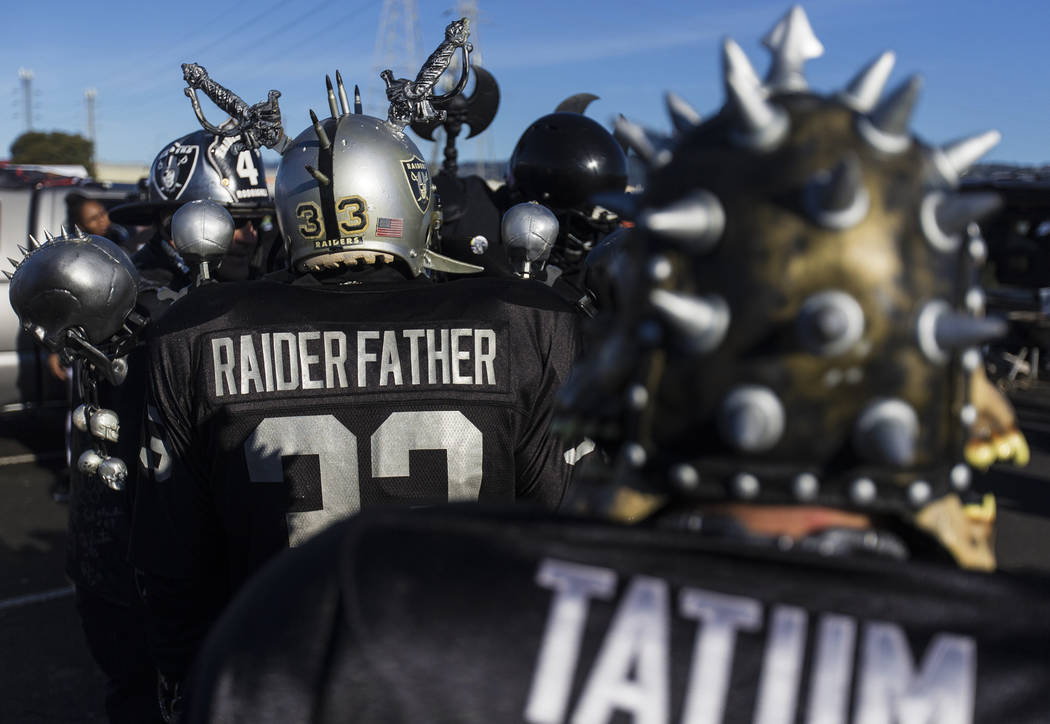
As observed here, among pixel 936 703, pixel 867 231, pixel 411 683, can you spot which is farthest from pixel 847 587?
pixel 411 683

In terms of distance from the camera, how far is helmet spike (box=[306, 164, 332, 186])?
2.79 m

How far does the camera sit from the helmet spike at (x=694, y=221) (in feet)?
3.75

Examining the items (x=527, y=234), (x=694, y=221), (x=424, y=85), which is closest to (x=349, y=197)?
(x=424, y=85)

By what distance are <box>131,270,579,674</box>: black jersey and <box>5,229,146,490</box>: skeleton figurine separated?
656 millimetres

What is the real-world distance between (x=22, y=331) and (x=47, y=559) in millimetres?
2805

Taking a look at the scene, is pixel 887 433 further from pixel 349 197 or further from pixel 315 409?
pixel 349 197

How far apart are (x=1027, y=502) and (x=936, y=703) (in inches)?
269

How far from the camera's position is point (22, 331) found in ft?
26.6

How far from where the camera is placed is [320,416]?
8.49 ft

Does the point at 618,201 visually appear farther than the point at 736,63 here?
Yes

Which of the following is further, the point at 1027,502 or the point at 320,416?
the point at 1027,502

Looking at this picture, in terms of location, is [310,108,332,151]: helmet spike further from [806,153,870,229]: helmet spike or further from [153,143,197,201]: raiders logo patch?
[153,143,197,201]: raiders logo patch

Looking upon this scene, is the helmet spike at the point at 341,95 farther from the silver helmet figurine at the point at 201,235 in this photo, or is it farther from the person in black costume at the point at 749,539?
the person in black costume at the point at 749,539

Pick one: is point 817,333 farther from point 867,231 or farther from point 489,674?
point 489,674
